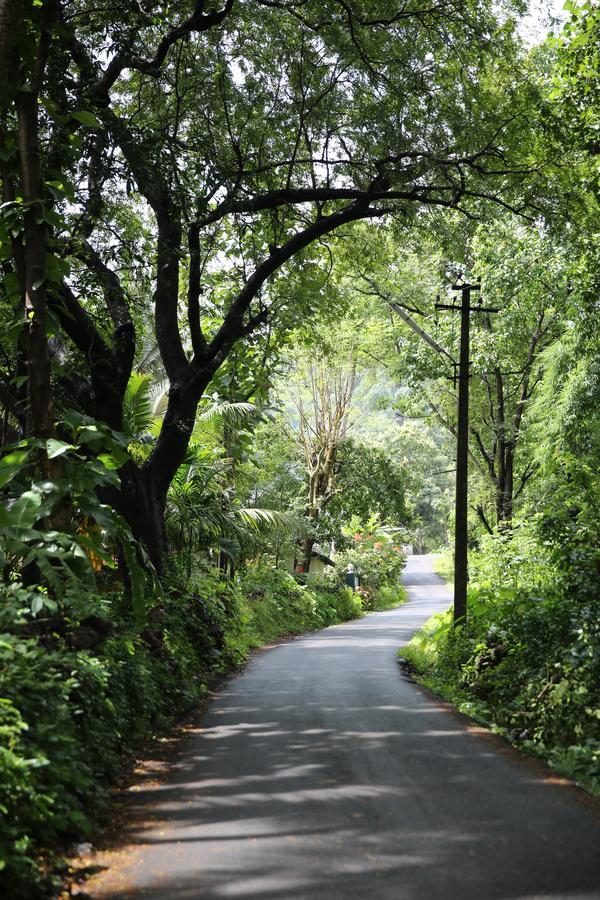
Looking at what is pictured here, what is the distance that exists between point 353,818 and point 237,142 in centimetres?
1104

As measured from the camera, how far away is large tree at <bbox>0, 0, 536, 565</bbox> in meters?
12.2

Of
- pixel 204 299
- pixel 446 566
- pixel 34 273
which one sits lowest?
pixel 446 566

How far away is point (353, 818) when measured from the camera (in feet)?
20.2

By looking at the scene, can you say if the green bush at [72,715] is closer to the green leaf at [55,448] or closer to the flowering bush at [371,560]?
the green leaf at [55,448]

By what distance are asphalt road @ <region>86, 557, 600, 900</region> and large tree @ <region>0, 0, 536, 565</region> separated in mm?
5625

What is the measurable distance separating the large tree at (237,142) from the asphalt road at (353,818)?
18.5 feet

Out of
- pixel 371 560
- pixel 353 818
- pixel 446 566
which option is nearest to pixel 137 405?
pixel 353 818

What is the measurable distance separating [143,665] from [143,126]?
25.1 feet

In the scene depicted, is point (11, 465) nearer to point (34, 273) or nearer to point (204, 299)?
point (34, 273)

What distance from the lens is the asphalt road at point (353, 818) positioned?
4938mm

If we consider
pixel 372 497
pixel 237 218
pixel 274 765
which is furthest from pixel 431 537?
pixel 274 765

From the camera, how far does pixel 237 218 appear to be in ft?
49.7

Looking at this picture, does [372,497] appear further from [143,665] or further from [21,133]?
[21,133]

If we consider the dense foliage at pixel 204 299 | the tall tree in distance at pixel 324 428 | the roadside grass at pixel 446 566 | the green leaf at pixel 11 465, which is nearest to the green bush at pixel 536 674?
the dense foliage at pixel 204 299
